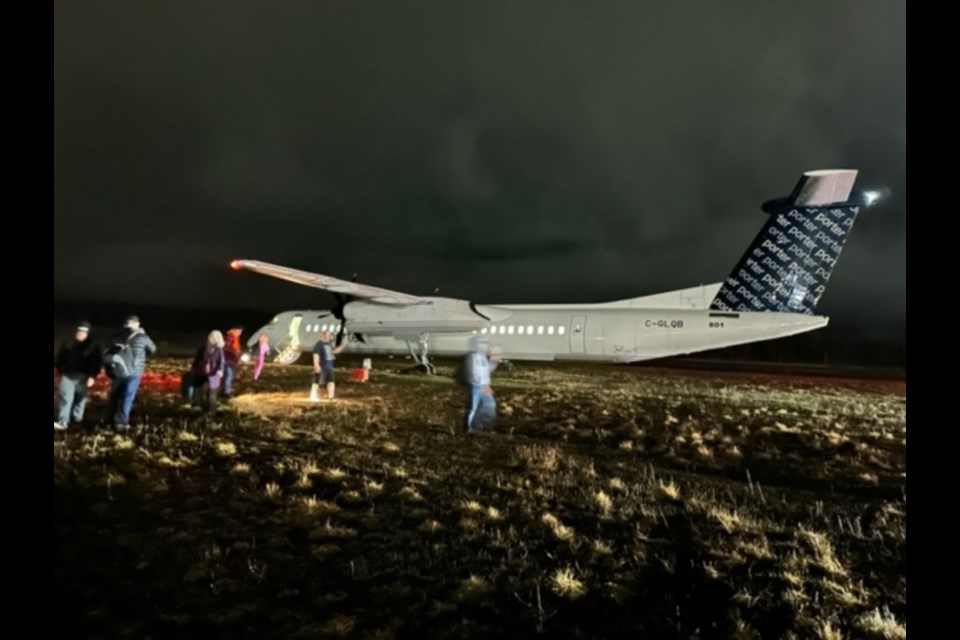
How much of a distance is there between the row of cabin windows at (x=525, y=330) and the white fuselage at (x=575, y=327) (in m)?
0.04

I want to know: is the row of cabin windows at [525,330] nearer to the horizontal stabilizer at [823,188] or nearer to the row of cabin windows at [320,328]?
the row of cabin windows at [320,328]

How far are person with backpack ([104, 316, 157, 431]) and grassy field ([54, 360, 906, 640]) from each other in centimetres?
59

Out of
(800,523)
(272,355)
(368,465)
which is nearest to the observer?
(800,523)

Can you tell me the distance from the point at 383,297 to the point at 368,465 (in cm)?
1485

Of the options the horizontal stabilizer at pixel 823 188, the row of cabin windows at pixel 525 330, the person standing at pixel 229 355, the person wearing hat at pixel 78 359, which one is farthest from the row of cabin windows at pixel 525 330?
the person wearing hat at pixel 78 359

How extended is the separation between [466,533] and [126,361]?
678 centimetres

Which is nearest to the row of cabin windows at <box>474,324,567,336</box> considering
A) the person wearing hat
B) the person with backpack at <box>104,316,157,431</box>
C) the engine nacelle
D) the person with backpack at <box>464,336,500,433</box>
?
the engine nacelle

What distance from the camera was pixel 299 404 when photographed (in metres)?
13.2

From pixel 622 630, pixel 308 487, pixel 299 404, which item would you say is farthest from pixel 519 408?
pixel 622 630

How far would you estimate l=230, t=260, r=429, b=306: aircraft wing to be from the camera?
56.6ft

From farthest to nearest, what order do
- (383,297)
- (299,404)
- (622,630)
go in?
(383,297) → (299,404) → (622,630)

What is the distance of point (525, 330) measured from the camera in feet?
75.7
